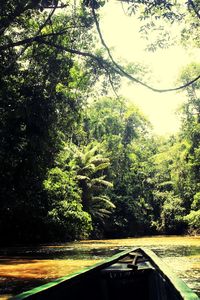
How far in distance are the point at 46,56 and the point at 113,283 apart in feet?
37.0

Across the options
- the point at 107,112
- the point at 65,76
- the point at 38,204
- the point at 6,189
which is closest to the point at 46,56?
the point at 65,76

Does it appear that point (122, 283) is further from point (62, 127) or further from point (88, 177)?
point (88, 177)

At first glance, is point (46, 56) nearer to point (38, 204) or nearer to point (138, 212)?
point (38, 204)

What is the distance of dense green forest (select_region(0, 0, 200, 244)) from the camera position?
39.4 feet

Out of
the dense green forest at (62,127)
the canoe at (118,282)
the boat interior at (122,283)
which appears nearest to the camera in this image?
the canoe at (118,282)

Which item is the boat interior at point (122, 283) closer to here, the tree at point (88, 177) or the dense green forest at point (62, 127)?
the dense green forest at point (62, 127)

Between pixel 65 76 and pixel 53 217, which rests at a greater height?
pixel 65 76

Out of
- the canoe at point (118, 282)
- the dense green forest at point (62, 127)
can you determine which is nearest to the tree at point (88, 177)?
the dense green forest at point (62, 127)

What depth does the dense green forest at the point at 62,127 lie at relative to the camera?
1201cm

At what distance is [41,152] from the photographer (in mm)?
14391

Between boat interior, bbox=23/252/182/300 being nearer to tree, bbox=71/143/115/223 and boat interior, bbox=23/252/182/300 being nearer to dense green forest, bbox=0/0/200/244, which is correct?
dense green forest, bbox=0/0/200/244

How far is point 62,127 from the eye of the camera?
15609 millimetres

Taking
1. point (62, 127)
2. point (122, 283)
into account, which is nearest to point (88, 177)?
point (62, 127)

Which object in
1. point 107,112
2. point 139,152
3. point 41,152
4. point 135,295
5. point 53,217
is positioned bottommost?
point 135,295
